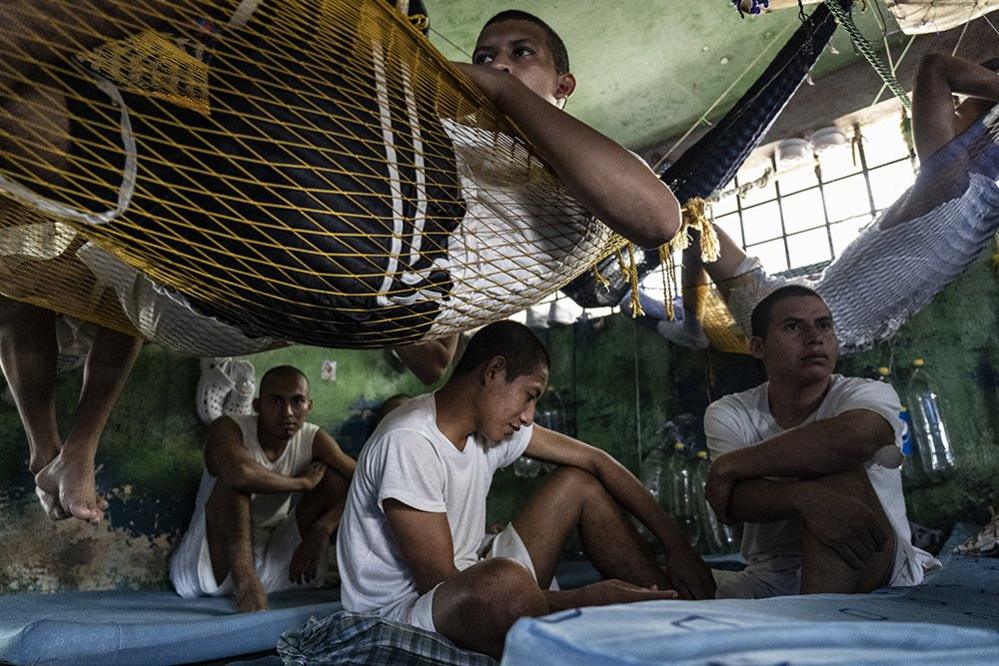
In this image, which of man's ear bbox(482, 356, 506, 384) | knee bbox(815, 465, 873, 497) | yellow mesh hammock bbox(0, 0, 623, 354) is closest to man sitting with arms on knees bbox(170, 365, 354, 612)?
man's ear bbox(482, 356, 506, 384)

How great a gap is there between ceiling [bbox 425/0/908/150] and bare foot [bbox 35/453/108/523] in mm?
2022

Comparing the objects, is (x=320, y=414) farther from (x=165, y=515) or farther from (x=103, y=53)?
(x=103, y=53)

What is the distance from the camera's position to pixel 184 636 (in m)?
1.68

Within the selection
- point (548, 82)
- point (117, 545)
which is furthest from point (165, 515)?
point (548, 82)

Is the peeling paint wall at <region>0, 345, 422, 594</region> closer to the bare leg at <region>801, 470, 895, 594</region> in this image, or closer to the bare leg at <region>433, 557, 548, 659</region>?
the bare leg at <region>433, 557, 548, 659</region>

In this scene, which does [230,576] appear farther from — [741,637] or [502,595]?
[741,637]

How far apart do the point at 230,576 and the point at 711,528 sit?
1736 millimetres

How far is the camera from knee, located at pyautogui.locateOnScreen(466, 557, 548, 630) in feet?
3.87

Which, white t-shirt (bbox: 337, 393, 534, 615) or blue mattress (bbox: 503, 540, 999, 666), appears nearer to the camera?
blue mattress (bbox: 503, 540, 999, 666)

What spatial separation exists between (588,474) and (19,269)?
1.25 m

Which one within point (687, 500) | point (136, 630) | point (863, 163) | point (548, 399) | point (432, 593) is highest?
point (863, 163)

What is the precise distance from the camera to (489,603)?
1.18 m

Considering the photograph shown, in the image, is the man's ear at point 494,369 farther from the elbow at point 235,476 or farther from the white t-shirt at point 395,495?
the elbow at point 235,476

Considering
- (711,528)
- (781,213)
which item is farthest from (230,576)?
(781,213)
